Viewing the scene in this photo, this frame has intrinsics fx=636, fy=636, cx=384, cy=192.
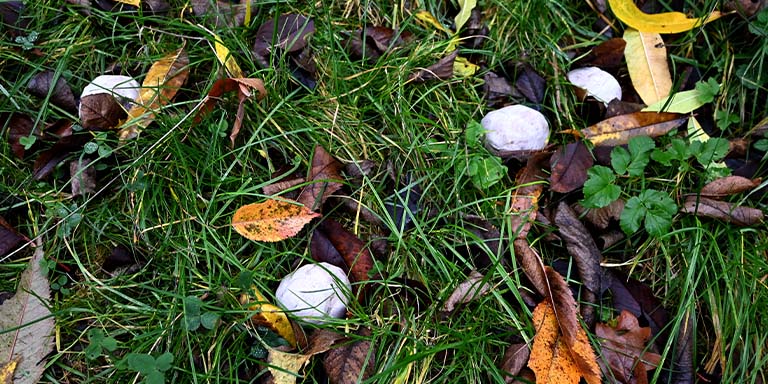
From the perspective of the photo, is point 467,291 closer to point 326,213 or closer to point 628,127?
point 326,213

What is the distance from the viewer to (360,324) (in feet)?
6.46

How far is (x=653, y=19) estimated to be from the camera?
101 inches

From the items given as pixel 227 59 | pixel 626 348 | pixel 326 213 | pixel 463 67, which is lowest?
pixel 626 348

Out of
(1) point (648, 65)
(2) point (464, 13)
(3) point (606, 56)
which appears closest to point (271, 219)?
(2) point (464, 13)

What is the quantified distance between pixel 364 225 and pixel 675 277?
1.07m

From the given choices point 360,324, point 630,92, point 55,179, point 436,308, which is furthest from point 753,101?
point 55,179

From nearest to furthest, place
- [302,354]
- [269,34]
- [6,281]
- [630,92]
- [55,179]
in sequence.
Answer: [302,354], [6,281], [55,179], [269,34], [630,92]

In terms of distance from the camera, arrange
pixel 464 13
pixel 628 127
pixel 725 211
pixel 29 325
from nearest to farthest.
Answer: pixel 29 325, pixel 725 211, pixel 628 127, pixel 464 13

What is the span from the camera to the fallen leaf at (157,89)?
2.18 meters

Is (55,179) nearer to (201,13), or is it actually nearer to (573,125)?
(201,13)

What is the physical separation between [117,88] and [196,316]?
87 cm

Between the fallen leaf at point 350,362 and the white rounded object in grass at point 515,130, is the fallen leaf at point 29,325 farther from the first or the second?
the white rounded object in grass at point 515,130

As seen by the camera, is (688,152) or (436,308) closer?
(436,308)

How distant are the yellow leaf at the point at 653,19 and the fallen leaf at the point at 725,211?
2.47ft
